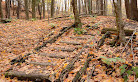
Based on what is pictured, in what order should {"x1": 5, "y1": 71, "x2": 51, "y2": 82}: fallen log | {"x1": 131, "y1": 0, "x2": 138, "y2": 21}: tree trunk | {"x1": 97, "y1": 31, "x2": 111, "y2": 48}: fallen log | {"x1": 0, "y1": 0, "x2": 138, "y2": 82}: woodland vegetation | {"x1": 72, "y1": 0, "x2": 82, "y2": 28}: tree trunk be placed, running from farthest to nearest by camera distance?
{"x1": 131, "y1": 0, "x2": 138, "y2": 21}: tree trunk < {"x1": 72, "y1": 0, "x2": 82, "y2": 28}: tree trunk < {"x1": 97, "y1": 31, "x2": 111, "y2": 48}: fallen log < {"x1": 5, "y1": 71, "x2": 51, "y2": 82}: fallen log < {"x1": 0, "y1": 0, "x2": 138, "y2": 82}: woodland vegetation

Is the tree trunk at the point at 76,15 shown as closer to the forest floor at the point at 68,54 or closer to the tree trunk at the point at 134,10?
the forest floor at the point at 68,54

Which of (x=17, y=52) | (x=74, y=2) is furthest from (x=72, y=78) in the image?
(x=74, y=2)

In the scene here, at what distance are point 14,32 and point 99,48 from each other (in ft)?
21.2

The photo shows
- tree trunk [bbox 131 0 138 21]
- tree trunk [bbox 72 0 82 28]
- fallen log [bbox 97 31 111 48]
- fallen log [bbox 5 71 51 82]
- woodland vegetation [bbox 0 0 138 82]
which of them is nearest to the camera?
woodland vegetation [bbox 0 0 138 82]

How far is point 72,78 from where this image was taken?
3.78 meters

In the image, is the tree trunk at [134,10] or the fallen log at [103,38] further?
the tree trunk at [134,10]

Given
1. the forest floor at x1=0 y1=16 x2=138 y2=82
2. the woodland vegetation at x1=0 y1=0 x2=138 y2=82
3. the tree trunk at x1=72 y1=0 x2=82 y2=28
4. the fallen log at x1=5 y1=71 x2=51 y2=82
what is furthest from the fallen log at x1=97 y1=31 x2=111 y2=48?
the fallen log at x1=5 y1=71 x2=51 y2=82

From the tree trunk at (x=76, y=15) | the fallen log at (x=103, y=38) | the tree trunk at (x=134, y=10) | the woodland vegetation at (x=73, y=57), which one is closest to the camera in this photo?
the woodland vegetation at (x=73, y=57)

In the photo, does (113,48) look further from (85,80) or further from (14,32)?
(14,32)

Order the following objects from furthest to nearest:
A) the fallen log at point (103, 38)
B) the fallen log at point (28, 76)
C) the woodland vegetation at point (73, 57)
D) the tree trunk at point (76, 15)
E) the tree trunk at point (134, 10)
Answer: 1. the tree trunk at point (134, 10)
2. the tree trunk at point (76, 15)
3. the fallen log at point (103, 38)
4. the fallen log at point (28, 76)
5. the woodland vegetation at point (73, 57)

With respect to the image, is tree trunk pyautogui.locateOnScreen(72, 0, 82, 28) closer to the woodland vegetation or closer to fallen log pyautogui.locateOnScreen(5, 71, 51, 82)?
the woodland vegetation

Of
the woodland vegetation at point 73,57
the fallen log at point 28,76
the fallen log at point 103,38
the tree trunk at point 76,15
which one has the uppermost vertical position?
the tree trunk at point 76,15

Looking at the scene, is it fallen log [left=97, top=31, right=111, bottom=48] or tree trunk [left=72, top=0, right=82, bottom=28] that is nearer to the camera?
fallen log [left=97, top=31, right=111, bottom=48]

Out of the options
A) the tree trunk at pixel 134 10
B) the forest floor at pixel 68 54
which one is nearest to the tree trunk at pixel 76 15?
the forest floor at pixel 68 54
